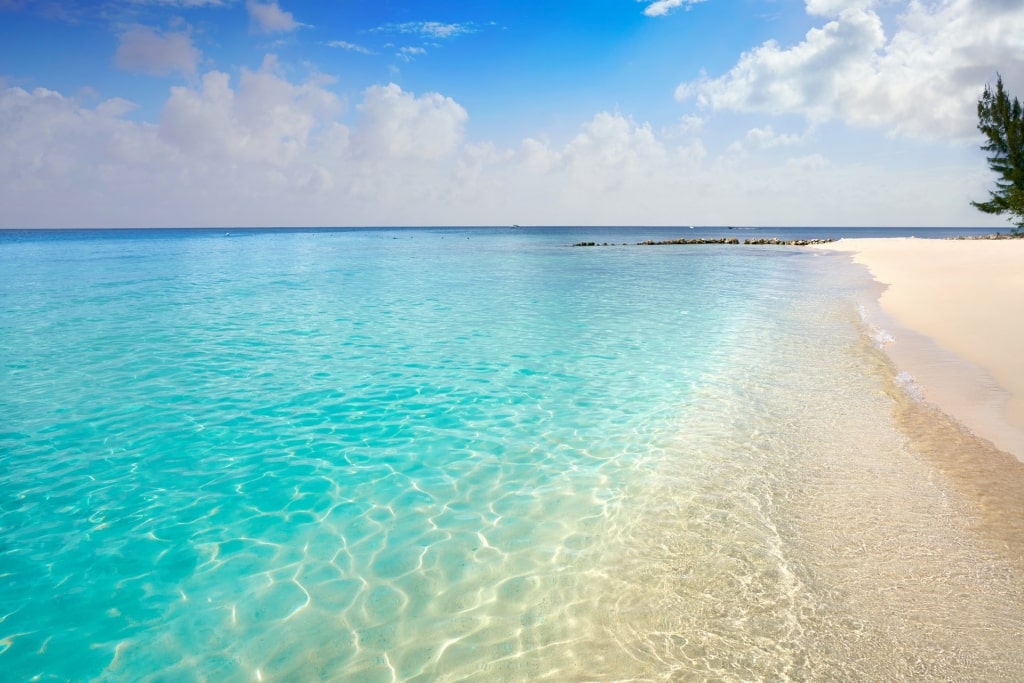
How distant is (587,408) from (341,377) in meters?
5.02

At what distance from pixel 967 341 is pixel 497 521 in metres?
12.5

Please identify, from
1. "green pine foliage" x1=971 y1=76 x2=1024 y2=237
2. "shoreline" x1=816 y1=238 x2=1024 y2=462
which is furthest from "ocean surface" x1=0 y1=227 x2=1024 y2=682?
"green pine foliage" x1=971 y1=76 x2=1024 y2=237

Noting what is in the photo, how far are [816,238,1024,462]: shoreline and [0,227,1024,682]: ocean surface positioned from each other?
587 mm

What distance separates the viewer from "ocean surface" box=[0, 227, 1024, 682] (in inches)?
158

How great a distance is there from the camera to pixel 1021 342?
11867mm

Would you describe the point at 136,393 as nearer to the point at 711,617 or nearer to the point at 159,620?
the point at 159,620

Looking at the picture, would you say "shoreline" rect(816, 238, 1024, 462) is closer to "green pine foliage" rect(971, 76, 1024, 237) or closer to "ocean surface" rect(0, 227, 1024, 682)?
"ocean surface" rect(0, 227, 1024, 682)

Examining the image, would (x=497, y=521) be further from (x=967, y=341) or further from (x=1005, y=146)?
(x=1005, y=146)

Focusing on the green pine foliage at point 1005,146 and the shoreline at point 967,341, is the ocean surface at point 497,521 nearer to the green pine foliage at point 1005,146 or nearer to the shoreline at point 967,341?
the shoreline at point 967,341

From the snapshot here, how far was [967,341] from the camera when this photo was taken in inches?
495

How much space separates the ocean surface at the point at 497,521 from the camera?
402cm

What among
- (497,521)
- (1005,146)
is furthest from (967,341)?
(1005,146)

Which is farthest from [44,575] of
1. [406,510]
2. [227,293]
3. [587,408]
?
[227,293]

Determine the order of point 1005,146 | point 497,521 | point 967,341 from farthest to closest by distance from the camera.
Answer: point 1005,146 < point 967,341 < point 497,521
